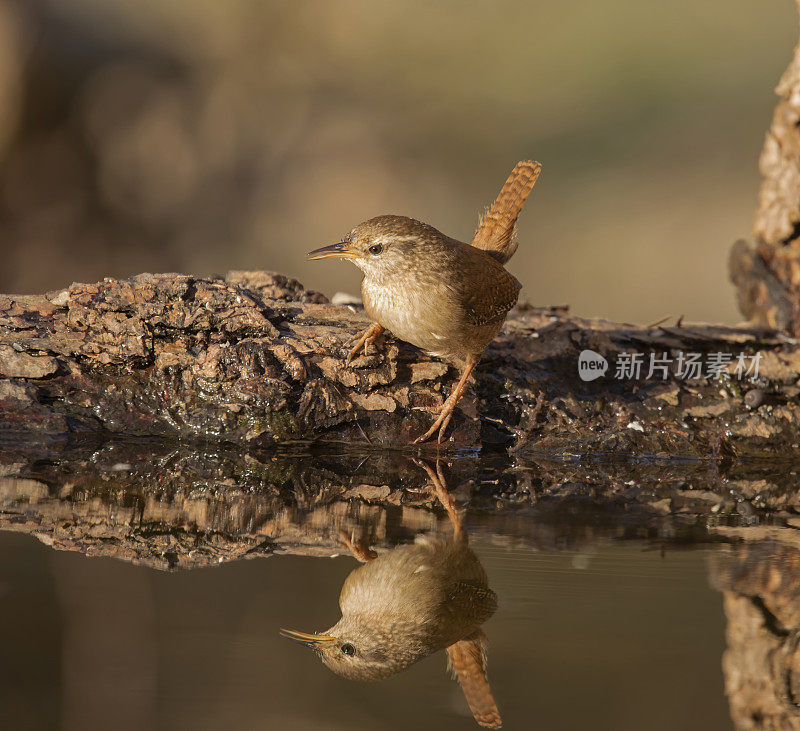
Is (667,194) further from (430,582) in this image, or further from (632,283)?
(430,582)

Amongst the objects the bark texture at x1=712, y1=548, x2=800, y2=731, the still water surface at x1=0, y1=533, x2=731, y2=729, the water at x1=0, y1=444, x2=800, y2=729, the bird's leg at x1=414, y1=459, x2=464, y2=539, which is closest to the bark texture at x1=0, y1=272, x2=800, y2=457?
the bird's leg at x1=414, y1=459, x2=464, y2=539

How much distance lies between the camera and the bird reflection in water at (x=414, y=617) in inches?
68.4

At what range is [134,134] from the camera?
34.7ft

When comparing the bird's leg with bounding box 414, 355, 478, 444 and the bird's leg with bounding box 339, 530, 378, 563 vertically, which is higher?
the bird's leg with bounding box 414, 355, 478, 444

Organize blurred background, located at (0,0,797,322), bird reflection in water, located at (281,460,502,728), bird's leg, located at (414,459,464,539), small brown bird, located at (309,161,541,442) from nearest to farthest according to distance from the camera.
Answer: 1. bird reflection in water, located at (281,460,502,728)
2. bird's leg, located at (414,459,464,539)
3. small brown bird, located at (309,161,541,442)
4. blurred background, located at (0,0,797,322)

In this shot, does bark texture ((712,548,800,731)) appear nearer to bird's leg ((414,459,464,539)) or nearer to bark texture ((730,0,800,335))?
bird's leg ((414,459,464,539))

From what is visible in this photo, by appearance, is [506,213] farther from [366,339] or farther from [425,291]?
[366,339]

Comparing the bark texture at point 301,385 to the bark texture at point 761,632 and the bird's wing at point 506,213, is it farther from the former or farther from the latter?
the bark texture at point 761,632

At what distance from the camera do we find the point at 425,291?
378 cm

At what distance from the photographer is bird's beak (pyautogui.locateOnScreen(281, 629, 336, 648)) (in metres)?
1.83

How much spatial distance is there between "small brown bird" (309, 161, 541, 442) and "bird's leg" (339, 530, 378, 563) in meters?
1.40

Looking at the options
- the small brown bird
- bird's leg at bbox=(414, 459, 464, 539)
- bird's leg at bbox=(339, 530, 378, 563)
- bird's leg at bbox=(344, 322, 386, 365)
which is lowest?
bird's leg at bbox=(339, 530, 378, 563)

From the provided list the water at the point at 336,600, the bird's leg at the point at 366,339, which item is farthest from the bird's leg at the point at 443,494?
the bird's leg at the point at 366,339

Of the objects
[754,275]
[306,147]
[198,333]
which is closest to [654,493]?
[198,333]
